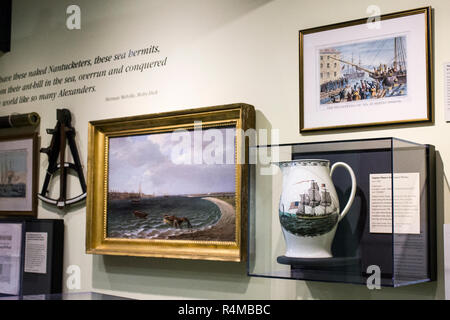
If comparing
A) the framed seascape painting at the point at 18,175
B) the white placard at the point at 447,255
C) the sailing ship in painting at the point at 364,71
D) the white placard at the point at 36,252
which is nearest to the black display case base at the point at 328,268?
the white placard at the point at 447,255

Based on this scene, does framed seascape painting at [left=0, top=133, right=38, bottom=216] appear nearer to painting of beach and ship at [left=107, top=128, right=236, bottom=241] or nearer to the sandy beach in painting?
painting of beach and ship at [left=107, top=128, right=236, bottom=241]

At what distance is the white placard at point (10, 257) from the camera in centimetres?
258

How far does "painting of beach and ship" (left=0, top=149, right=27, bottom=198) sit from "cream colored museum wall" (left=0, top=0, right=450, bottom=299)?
0.14 meters

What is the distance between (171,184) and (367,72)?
79 centimetres

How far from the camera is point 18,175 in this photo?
270cm

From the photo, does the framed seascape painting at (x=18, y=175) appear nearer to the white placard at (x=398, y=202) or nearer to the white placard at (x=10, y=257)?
the white placard at (x=10, y=257)

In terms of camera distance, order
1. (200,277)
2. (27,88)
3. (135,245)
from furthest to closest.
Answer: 1. (27,88)
2. (135,245)
3. (200,277)

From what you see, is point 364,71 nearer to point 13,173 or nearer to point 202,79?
point 202,79

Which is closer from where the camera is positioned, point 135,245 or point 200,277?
point 200,277

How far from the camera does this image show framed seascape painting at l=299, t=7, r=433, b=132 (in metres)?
1.63

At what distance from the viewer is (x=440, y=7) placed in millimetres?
1621
